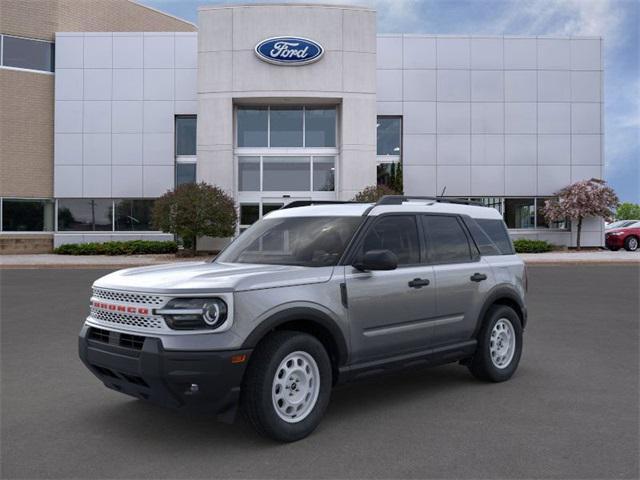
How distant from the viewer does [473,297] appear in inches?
235

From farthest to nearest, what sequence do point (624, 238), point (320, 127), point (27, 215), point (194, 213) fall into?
1. point (624, 238)
2. point (27, 215)
3. point (320, 127)
4. point (194, 213)

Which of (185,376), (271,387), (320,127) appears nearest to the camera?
(185,376)

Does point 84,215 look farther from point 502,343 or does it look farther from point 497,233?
point 502,343

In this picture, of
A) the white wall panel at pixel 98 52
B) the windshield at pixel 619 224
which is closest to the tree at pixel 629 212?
the windshield at pixel 619 224

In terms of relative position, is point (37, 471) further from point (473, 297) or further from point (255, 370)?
point (473, 297)

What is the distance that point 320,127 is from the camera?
2959 cm

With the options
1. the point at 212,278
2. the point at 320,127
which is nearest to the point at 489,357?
the point at 212,278

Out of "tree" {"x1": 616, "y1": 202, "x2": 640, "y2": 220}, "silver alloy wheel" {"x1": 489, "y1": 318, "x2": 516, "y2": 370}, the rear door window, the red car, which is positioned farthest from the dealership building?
"tree" {"x1": 616, "y1": 202, "x2": 640, "y2": 220}

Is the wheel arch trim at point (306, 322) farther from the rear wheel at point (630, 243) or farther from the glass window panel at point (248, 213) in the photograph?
the rear wheel at point (630, 243)

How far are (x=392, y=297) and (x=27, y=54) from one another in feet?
103

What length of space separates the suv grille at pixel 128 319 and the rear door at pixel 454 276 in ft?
8.39

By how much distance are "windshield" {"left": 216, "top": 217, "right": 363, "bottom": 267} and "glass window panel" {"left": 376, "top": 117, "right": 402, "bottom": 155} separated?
85.7 feet

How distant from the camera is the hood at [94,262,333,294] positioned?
166 inches

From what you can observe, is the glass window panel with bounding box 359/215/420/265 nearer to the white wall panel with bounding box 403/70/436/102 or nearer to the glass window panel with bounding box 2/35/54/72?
the white wall panel with bounding box 403/70/436/102
